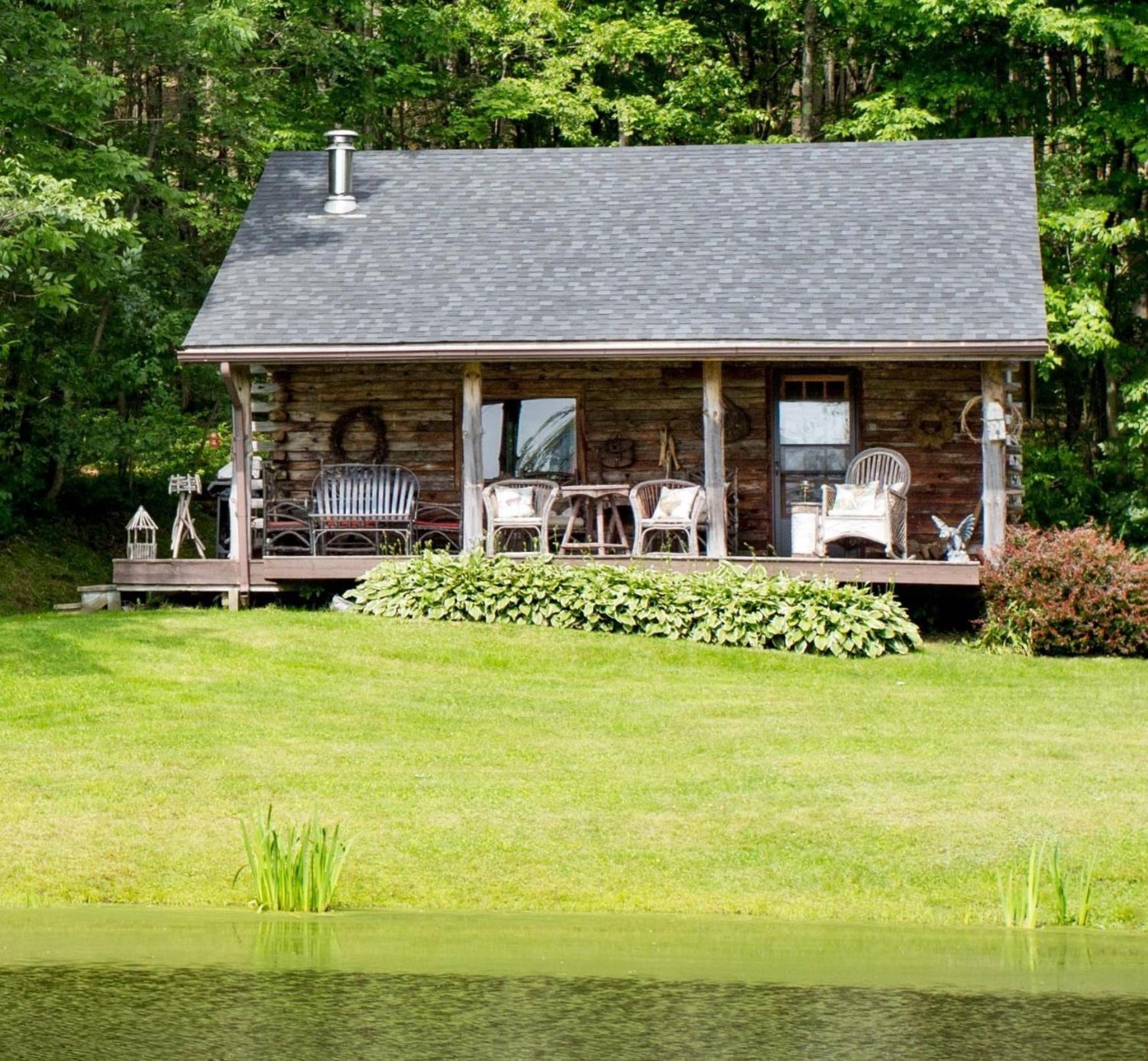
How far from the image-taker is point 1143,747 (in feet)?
41.1

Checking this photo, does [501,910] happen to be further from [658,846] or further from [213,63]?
[213,63]

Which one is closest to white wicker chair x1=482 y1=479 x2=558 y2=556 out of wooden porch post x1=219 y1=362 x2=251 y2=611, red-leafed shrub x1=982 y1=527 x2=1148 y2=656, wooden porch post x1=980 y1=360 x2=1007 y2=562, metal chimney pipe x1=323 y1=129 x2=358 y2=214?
wooden porch post x1=219 y1=362 x2=251 y2=611

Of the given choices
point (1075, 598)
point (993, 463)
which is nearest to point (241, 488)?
point (993, 463)

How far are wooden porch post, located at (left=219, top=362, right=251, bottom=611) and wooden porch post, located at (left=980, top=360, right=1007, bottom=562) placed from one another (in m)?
7.22

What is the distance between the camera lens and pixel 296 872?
8453 mm

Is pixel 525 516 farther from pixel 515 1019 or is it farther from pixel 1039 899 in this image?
pixel 515 1019

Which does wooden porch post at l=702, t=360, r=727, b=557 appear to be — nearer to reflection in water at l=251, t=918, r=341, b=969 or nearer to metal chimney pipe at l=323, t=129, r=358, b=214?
metal chimney pipe at l=323, t=129, r=358, b=214

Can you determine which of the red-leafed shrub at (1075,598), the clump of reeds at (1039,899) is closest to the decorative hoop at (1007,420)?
the red-leafed shrub at (1075,598)

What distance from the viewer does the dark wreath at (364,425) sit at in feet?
67.2

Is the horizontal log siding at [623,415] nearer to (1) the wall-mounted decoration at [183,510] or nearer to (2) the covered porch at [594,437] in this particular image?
(2) the covered porch at [594,437]

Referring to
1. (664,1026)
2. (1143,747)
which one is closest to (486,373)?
(1143,747)

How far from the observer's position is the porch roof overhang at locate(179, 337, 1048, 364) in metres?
17.8

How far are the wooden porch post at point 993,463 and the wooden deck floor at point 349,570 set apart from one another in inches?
21.1

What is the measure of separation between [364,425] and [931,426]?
609 cm
